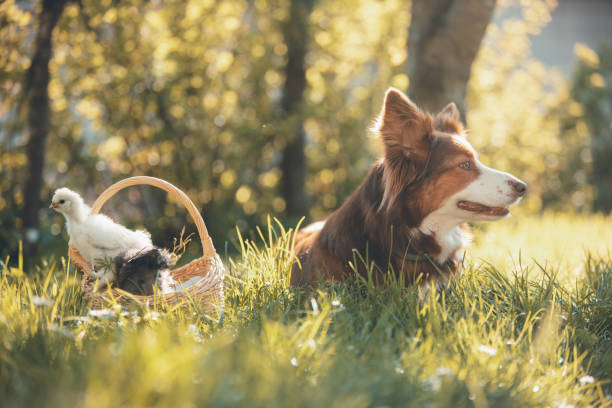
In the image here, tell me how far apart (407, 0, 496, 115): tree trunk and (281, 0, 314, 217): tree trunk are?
2.37 metres

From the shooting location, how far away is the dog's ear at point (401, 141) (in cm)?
285

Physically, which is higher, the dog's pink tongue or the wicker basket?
the dog's pink tongue

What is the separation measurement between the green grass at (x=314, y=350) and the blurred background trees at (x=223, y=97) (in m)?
2.51

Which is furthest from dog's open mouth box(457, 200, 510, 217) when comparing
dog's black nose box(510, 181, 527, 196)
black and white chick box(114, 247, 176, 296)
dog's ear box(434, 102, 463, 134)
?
black and white chick box(114, 247, 176, 296)

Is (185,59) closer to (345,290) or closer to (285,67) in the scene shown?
(285,67)

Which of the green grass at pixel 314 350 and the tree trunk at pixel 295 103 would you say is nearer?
the green grass at pixel 314 350

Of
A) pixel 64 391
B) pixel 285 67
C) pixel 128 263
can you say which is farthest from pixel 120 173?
pixel 64 391

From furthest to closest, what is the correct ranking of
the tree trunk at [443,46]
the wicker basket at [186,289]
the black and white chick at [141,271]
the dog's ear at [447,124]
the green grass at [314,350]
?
the tree trunk at [443,46]
the dog's ear at [447,124]
the black and white chick at [141,271]
the wicker basket at [186,289]
the green grass at [314,350]

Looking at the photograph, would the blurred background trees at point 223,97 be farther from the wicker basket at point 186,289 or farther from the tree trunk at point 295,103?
the wicker basket at point 186,289

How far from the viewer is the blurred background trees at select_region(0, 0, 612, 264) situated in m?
4.76

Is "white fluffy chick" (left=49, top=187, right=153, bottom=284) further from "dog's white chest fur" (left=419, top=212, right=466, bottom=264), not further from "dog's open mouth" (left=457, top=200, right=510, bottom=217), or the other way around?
"dog's open mouth" (left=457, top=200, right=510, bottom=217)

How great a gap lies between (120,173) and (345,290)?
14.4 ft

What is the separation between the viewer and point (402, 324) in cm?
249

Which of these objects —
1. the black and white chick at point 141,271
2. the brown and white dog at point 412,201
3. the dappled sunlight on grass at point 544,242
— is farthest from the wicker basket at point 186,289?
the dappled sunlight on grass at point 544,242
